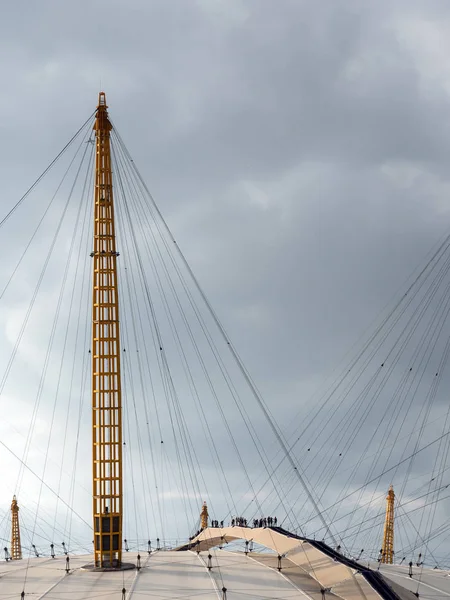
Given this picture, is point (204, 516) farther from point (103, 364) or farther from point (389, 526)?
point (103, 364)

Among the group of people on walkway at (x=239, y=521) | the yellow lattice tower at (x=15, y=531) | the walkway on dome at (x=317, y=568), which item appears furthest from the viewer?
the yellow lattice tower at (x=15, y=531)

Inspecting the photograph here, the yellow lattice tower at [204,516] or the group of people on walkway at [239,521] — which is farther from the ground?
the yellow lattice tower at [204,516]

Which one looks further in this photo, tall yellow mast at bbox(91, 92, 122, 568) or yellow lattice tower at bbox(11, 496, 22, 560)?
yellow lattice tower at bbox(11, 496, 22, 560)

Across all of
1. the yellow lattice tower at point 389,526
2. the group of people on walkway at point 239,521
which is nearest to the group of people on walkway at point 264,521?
the group of people on walkway at point 239,521

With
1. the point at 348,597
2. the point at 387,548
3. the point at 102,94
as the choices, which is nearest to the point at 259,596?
the point at 348,597

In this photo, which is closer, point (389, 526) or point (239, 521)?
point (239, 521)

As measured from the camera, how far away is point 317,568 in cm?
7662

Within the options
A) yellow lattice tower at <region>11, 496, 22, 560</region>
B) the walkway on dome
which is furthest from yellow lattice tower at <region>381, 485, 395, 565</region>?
the walkway on dome

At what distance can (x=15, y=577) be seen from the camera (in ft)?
262

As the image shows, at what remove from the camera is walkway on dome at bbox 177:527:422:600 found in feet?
231

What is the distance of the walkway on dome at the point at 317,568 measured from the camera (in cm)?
7050

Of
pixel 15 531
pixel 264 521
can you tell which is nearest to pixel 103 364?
pixel 264 521

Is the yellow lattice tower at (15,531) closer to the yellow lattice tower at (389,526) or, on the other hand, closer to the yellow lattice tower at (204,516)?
the yellow lattice tower at (204,516)

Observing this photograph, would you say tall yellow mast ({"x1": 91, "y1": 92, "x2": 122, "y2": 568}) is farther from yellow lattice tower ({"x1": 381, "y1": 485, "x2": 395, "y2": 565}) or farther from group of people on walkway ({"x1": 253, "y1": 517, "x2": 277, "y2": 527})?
yellow lattice tower ({"x1": 381, "y1": 485, "x2": 395, "y2": 565})
